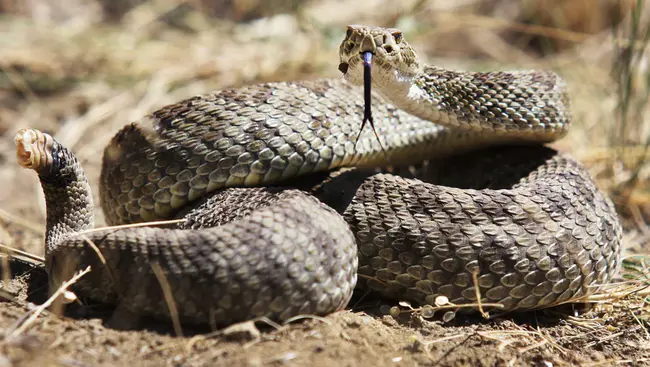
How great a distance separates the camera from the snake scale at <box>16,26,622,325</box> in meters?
3.67

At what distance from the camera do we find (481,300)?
14.2 feet

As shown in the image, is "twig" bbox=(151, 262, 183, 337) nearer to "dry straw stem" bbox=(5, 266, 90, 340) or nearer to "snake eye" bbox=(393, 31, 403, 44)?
"dry straw stem" bbox=(5, 266, 90, 340)

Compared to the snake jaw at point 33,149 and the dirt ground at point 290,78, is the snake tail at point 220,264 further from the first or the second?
the dirt ground at point 290,78

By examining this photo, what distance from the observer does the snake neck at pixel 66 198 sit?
14.1 ft

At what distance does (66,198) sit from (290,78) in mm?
4957

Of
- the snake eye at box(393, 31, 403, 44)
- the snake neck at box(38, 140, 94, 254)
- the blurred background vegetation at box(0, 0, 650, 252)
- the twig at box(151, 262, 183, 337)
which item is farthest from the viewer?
the blurred background vegetation at box(0, 0, 650, 252)

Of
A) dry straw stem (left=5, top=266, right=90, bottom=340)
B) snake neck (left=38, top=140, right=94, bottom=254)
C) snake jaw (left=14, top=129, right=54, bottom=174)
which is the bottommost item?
dry straw stem (left=5, top=266, right=90, bottom=340)

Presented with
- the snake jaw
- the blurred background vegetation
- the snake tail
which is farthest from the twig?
the blurred background vegetation

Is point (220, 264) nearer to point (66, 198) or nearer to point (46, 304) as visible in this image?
point (46, 304)

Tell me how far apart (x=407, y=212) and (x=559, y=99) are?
1.87 metres

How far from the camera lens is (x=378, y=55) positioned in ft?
14.6

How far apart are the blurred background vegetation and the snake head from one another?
2.92 meters

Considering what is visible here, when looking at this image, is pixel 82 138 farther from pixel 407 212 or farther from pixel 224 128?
pixel 407 212

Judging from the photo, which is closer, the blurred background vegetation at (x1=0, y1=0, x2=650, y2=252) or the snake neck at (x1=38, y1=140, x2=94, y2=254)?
the snake neck at (x1=38, y1=140, x2=94, y2=254)
